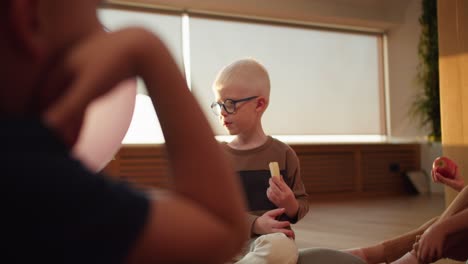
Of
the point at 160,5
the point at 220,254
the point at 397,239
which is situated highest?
the point at 160,5

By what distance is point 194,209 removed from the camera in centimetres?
34

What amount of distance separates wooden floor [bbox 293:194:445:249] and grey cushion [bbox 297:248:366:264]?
3.00ft

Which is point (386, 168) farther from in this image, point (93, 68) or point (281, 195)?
point (93, 68)

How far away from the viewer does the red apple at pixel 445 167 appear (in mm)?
1718

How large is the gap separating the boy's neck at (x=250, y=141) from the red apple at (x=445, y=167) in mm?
494

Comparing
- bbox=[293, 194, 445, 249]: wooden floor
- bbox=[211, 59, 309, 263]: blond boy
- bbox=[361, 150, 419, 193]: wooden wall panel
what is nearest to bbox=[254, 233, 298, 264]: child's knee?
bbox=[211, 59, 309, 263]: blond boy

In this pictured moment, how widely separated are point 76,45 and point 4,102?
52mm

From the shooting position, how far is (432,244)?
152cm

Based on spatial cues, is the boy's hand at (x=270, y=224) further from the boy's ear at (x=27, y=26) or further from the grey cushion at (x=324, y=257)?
the boy's ear at (x=27, y=26)

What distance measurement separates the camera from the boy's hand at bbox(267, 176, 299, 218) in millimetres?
1481

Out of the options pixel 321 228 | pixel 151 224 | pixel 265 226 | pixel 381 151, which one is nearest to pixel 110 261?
pixel 151 224

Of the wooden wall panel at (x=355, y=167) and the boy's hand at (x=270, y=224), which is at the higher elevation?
the boy's hand at (x=270, y=224)

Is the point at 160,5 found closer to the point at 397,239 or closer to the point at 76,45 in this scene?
the point at 397,239

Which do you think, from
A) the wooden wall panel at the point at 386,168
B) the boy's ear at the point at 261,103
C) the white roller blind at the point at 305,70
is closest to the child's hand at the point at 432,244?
the boy's ear at the point at 261,103
